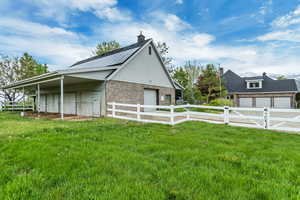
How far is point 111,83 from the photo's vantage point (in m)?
10.3

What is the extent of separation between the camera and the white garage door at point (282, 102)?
20.5 m

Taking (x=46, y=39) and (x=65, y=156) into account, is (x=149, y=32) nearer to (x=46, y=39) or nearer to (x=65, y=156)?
(x=46, y=39)

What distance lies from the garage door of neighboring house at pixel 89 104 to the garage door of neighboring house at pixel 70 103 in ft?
2.48

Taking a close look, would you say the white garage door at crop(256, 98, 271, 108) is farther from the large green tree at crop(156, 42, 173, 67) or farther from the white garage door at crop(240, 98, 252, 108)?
the large green tree at crop(156, 42, 173, 67)

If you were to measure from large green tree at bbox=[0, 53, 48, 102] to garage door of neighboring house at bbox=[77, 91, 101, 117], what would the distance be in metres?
17.5

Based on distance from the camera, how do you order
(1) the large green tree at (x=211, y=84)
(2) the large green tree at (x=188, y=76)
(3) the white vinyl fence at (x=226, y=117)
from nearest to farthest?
(3) the white vinyl fence at (x=226, y=117)
(1) the large green tree at (x=211, y=84)
(2) the large green tree at (x=188, y=76)

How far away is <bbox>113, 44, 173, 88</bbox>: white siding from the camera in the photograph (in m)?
11.3

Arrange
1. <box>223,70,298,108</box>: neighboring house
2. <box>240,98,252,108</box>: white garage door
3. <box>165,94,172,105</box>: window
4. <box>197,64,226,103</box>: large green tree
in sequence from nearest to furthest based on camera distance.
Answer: <box>165,94,172,105</box>: window, <box>223,70,298,108</box>: neighboring house, <box>197,64,226,103</box>: large green tree, <box>240,98,252,108</box>: white garage door

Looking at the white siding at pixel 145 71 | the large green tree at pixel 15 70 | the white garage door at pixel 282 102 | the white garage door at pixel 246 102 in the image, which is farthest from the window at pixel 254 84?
the large green tree at pixel 15 70

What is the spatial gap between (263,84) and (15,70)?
36.6m

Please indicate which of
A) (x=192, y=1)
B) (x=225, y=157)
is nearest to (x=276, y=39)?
(x=192, y=1)

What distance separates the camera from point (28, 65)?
2311 centimetres

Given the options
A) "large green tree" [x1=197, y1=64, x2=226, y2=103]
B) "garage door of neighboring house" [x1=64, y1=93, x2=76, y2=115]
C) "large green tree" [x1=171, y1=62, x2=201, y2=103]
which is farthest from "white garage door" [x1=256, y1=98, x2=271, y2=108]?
"garage door of neighboring house" [x1=64, y1=93, x2=76, y2=115]

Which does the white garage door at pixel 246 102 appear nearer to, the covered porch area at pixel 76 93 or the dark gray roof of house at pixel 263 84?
the dark gray roof of house at pixel 263 84
